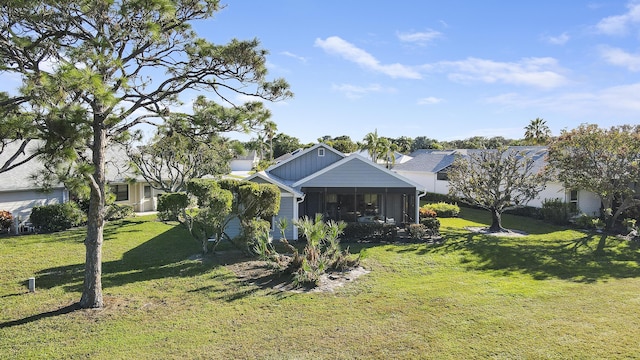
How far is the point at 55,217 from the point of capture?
69.8 ft

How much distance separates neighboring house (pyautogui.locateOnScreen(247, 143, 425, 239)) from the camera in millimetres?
20812

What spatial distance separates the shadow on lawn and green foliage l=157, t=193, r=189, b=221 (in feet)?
35.9

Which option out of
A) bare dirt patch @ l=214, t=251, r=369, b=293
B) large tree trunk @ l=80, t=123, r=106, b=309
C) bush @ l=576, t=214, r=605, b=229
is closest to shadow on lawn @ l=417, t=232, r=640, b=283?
bush @ l=576, t=214, r=605, b=229

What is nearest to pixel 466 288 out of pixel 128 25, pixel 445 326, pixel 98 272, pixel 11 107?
pixel 445 326

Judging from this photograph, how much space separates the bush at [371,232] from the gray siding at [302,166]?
490cm

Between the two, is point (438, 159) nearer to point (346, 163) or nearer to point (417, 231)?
point (346, 163)

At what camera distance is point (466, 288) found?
1270 centimetres

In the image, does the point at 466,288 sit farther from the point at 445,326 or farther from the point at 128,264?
the point at 128,264

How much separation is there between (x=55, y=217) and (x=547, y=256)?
84.3 feet

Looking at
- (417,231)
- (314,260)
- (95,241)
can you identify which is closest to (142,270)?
(95,241)

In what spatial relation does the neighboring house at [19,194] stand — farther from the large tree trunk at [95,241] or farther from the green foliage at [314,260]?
the green foliage at [314,260]

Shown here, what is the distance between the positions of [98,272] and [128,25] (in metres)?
6.83

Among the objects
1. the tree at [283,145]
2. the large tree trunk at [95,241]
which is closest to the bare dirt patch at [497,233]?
the large tree trunk at [95,241]

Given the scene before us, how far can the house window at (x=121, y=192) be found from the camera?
28.0 metres
